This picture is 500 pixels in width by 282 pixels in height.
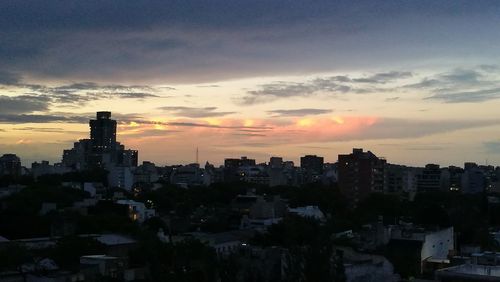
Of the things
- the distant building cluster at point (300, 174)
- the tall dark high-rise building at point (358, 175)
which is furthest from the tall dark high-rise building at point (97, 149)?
the tall dark high-rise building at point (358, 175)

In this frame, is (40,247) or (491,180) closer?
(40,247)

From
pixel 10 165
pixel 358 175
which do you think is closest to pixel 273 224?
pixel 358 175

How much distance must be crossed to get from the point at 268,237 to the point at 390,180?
5595cm

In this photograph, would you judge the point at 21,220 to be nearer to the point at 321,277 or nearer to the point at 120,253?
the point at 120,253

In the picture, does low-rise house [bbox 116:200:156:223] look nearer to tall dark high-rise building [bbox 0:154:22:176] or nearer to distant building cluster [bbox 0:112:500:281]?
distant building cluster [bbox 0:112:500:281]

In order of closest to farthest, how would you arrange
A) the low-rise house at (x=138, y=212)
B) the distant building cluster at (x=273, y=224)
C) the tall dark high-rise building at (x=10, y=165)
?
the distant building cluster at (x=273, y=224) < the low-rise house at (x=138, y=212) < the tall dark high-rise building at (x=10, y=165)

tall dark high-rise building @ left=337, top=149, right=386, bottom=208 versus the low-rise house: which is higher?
tall dark high-rise building @ left=337, top=149, right=386, bottom=208

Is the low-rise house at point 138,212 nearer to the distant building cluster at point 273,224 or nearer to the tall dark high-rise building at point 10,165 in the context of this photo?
the distant building cluster at point 273,224

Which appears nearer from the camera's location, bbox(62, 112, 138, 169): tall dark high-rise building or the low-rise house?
the low-rise house

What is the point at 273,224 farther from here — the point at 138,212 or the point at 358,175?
the point at 358,175

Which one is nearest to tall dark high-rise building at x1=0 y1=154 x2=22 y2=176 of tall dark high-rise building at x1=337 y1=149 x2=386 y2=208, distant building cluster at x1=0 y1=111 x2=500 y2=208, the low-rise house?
distant building cluster at x1=0 y1=111 x2=500 y2=208

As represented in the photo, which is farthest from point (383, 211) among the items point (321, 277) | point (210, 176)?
point (210, 176)

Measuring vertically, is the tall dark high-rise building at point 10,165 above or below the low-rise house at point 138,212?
above

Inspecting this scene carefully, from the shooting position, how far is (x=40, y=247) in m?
26.0
